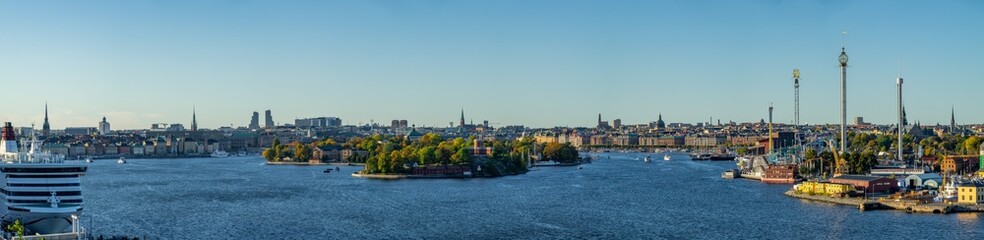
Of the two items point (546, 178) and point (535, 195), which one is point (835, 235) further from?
point (546, 178)

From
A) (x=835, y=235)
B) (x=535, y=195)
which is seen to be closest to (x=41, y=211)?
(x=835, y=235)

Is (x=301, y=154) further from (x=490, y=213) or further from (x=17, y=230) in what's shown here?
(x=17, y=230)

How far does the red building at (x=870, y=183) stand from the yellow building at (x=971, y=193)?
16.3ft

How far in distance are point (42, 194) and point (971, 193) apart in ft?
77.7

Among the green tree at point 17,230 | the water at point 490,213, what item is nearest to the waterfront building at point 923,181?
the water at point 490,213

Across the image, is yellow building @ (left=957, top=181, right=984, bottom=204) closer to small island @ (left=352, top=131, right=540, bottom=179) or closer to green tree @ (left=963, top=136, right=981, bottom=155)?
small island @ (left=352, top=131, right=540, bottom=179)

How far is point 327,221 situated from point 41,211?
30.4ft

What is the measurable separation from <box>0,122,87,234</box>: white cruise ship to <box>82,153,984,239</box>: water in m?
4.15

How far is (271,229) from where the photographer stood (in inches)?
1029

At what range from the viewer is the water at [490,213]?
2523cm

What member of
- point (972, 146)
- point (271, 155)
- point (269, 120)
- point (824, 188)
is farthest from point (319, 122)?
point (824, 188)

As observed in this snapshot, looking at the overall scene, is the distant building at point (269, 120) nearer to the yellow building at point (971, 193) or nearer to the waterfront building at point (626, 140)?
the waterfront building at point (626, 140)

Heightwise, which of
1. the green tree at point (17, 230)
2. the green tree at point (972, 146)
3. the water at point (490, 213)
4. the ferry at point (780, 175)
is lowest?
the water at point (490, 213)

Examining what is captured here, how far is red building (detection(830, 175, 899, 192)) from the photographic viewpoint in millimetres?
35812
